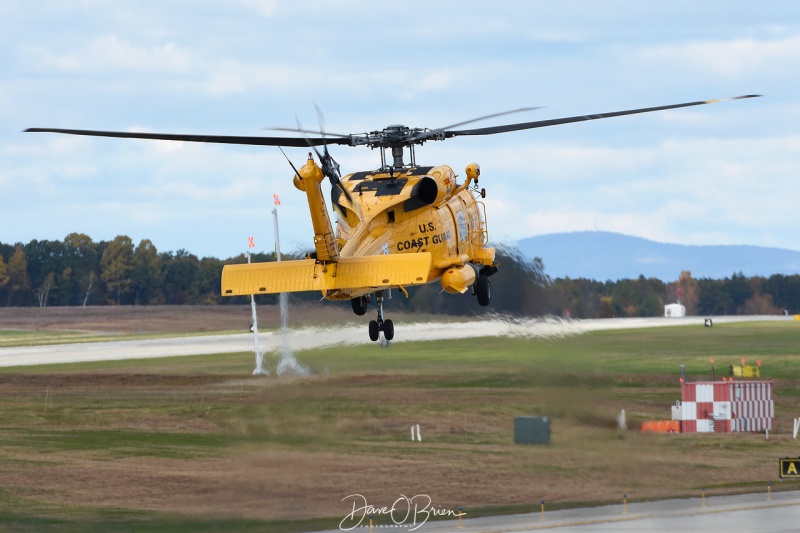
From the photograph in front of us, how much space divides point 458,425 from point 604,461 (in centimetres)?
1405

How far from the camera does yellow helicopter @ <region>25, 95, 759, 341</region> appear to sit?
1436 inches

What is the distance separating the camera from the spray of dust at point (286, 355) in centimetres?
5316

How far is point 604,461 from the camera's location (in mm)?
55812

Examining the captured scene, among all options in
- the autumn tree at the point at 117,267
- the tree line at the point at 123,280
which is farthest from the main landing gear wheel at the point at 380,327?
the autumn tree at the point at 117,267

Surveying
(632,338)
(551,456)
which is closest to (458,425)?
(551,456)

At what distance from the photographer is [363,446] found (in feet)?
208

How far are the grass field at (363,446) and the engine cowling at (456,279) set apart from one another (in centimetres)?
1273

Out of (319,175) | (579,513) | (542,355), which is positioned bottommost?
(579,513)

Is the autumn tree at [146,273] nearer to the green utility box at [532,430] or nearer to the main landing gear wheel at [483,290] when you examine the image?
the green utility box at [532,430]

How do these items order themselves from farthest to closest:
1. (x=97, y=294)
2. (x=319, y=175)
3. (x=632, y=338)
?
1. (x=97, y=294)
2. (x=632, y=338)
3. (x=319, y=175)

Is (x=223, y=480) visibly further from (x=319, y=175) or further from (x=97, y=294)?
(x=97, y=294)

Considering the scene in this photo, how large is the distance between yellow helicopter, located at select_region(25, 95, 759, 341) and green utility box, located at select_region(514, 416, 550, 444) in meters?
16.6
